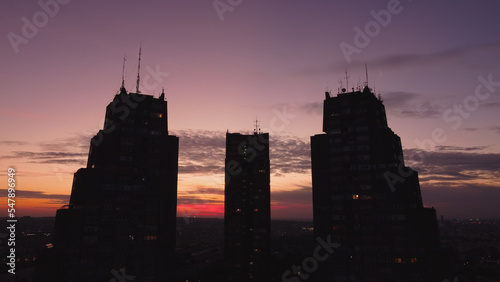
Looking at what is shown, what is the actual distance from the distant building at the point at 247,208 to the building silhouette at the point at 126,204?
61364 mm

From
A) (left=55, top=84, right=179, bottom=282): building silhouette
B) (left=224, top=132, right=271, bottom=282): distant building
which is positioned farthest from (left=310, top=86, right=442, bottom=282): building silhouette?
(left=224, top=132, right=271, bottom=282): distant building

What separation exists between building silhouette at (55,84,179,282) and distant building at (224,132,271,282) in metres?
61.4

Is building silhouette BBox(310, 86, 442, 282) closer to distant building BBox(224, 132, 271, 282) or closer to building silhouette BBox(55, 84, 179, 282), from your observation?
building silhouette BBox(55, 84, 179, 282)

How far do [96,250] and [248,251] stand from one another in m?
77.2

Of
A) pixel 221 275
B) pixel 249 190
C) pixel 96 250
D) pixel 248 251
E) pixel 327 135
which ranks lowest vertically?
pixel 221 275

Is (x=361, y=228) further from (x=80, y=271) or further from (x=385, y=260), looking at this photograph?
(x=80, y=271)

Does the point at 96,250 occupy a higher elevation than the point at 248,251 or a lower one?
higher

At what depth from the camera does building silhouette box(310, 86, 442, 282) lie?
88812 millimetres

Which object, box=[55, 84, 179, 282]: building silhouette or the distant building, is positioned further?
the distant building

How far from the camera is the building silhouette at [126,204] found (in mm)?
83125

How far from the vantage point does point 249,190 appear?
6196 inches

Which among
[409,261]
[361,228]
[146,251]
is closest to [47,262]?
[146,251]

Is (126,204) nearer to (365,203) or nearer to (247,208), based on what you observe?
(365,203)

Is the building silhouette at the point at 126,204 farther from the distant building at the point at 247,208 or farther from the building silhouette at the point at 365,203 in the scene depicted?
the distant building at the point at 247,208
